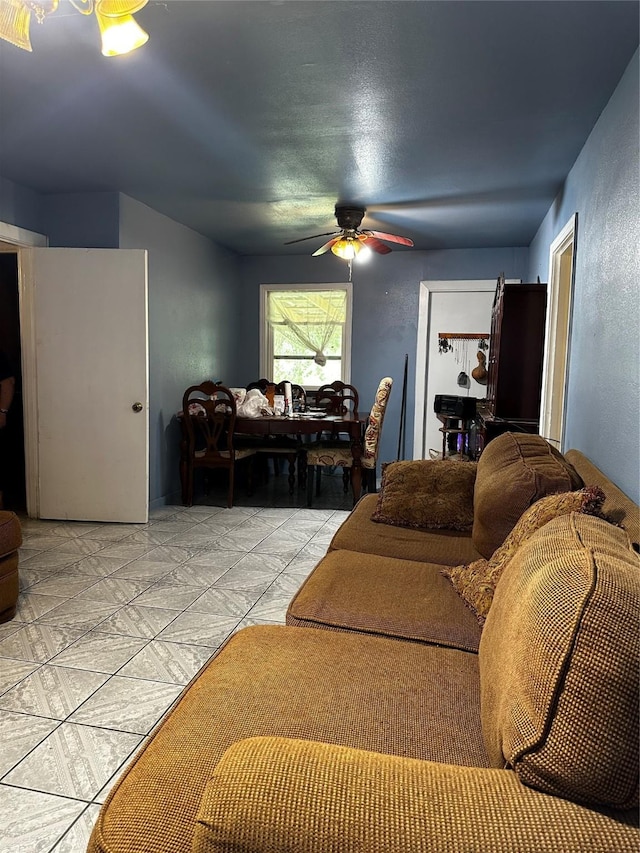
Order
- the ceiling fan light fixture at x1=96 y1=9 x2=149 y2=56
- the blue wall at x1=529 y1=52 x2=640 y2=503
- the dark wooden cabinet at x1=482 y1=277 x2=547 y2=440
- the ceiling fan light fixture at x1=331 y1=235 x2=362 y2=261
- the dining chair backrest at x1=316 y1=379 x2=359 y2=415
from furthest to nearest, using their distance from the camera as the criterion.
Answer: the dining chair backrest at x1=316 y1=379 x2=359 y2=415, the ceiling fan light fixture at x1=331 y1=235 x2=362 y2=261, the dark wooden cabinet at x1=482 y1=277 x2=547 y2=440, the blue wall at x1=529 y1=52 x2=640 y2=503, the ceiling fan light fixture at x1=96 y1=9 x2=149 y2=56

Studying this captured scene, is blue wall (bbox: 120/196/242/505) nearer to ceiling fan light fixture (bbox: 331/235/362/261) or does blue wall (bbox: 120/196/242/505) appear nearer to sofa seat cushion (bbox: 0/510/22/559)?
ceiling fan light fixture (bbox: 331/235/362/261)

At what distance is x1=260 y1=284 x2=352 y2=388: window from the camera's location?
647cm

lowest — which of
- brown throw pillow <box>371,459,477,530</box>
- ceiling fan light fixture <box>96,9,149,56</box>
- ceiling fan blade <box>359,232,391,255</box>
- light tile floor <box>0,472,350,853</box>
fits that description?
light tile floor <box>0,472,350,853</box>

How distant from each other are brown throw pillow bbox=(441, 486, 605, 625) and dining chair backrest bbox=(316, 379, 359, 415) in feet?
13.3

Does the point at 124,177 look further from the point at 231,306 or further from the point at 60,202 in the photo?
the point at 231,306

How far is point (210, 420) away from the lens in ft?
15.9

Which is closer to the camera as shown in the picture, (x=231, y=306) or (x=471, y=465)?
(x=471, y=465)

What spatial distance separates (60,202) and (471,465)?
12.0 feet

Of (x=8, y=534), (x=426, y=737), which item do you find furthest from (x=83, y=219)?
(x=426, y=737)

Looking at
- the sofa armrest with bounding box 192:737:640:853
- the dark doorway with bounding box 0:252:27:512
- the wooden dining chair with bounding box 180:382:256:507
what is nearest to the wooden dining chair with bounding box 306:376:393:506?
the wooden dining chair with bounding box 180:382:256:507

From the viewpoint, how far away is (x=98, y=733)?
1.83 m

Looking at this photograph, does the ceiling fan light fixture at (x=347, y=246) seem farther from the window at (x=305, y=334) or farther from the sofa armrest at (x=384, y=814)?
the sofa armrest at (x=384, y=814)

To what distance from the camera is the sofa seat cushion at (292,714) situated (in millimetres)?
930

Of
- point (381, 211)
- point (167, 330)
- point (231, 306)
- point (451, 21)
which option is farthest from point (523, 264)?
point (451, 21)
